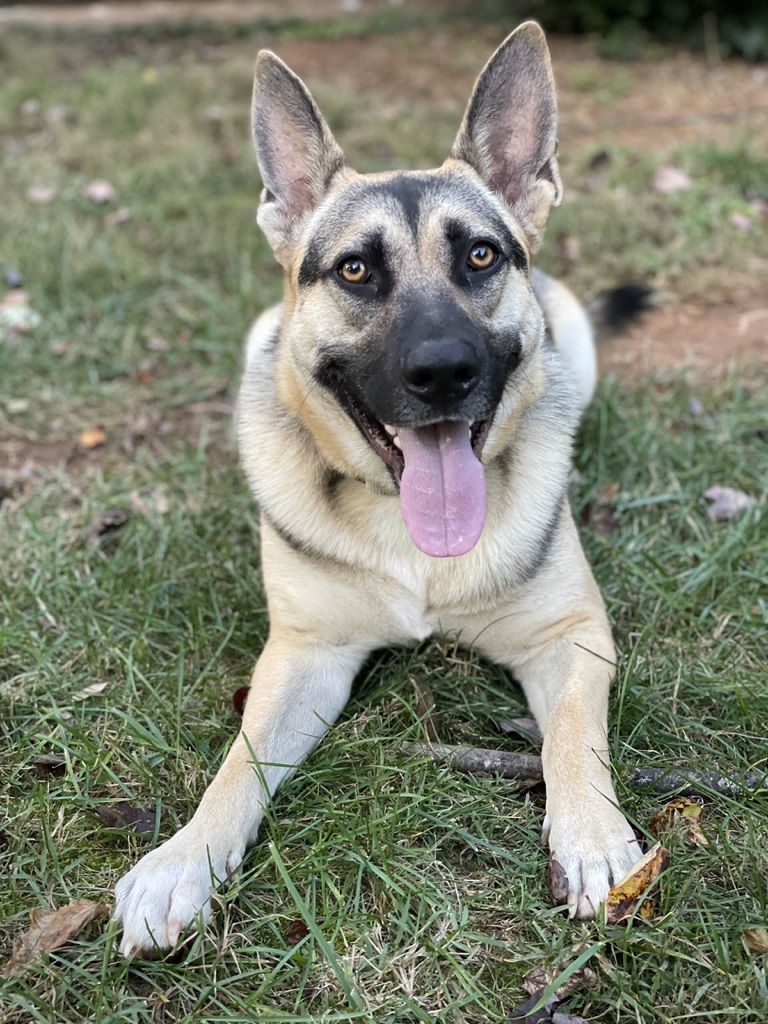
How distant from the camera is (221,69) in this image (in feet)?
28.0

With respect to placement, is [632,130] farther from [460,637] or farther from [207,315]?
[460,637]

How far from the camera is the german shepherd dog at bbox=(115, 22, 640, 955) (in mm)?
2768

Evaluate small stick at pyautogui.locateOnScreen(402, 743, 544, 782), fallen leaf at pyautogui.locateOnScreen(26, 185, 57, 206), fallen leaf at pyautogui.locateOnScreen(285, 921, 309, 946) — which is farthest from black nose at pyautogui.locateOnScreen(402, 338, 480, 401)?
fallen leaf at pyautogui.locateOnScreen(26, 185, 57, 206)

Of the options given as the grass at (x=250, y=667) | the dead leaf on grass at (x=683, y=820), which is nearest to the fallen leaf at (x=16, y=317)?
the grass at (x=250, y=667)

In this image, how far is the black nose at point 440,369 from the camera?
8.59 ft

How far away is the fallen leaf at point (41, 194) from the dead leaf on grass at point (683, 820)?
5.73 m

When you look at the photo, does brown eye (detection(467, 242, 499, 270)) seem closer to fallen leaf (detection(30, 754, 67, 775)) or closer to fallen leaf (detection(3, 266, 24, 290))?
fallen leaf (detection(30, 754, 67, 775))

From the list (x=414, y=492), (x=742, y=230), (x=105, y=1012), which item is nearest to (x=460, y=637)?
(x=414, y=492)

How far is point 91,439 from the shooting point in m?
4.57

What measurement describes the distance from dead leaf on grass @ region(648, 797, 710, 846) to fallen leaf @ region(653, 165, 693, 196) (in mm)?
4553

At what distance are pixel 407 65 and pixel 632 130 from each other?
2804 mm

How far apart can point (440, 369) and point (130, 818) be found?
1.52 meters

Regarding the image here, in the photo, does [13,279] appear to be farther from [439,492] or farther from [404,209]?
[439,492]

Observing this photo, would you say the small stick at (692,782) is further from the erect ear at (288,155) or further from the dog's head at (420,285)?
the erect ear at (288,155)
